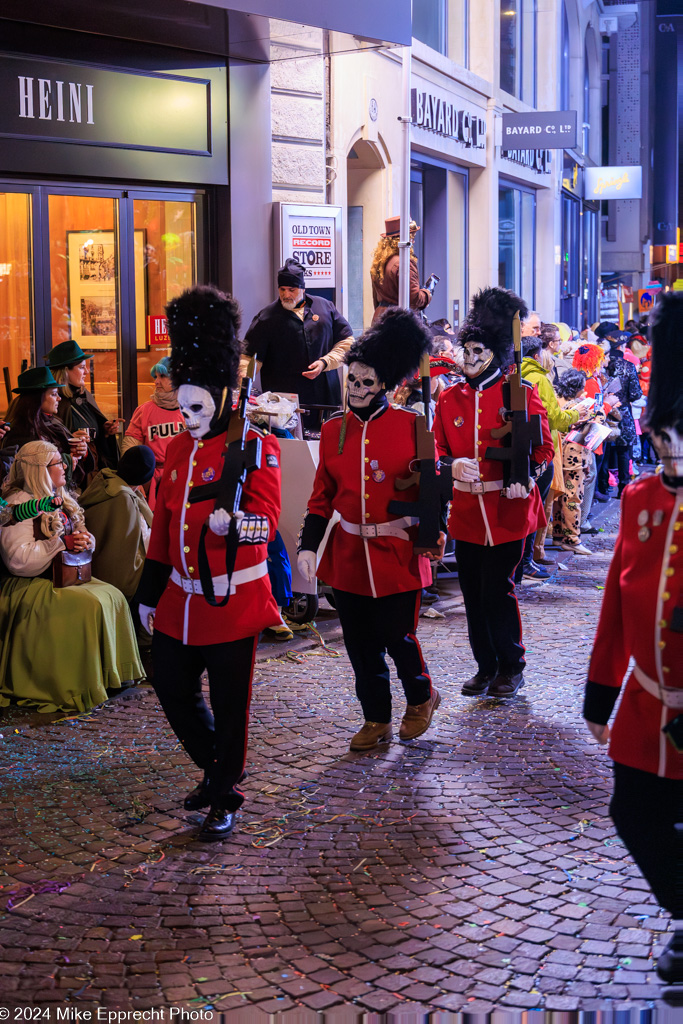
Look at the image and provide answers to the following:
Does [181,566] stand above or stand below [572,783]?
above

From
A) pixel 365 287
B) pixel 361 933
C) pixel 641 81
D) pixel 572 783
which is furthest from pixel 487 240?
pixel 641 81

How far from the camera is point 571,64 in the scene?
3014cm

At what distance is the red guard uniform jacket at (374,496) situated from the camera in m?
5.57

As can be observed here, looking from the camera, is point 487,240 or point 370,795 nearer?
point 370,795

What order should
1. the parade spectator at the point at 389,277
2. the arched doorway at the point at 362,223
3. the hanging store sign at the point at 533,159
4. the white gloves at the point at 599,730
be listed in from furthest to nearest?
1. the hanging store sign at the point at 533,159
2. the arched doorway at the point at 362,223
3. the parade spectator at the point at 389,277
4. the white gloves at the point at 599,730

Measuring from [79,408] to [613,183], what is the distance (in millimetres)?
22492

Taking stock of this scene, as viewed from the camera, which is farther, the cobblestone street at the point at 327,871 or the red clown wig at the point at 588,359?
the red clown wig at the point at 588,359

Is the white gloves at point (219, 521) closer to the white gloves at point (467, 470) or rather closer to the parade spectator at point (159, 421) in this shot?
the white gloves at point (467, 470)

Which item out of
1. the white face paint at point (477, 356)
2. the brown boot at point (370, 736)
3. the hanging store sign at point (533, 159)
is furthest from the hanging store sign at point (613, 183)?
the brown boot at point (370, 736)

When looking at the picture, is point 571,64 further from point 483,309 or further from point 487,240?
point 483,309

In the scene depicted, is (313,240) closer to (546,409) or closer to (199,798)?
(546,409)

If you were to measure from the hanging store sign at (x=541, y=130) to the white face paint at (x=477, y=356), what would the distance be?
10.5 m

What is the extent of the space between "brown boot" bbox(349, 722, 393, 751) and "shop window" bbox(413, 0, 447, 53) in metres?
13.1

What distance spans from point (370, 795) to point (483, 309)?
266 centimetres
